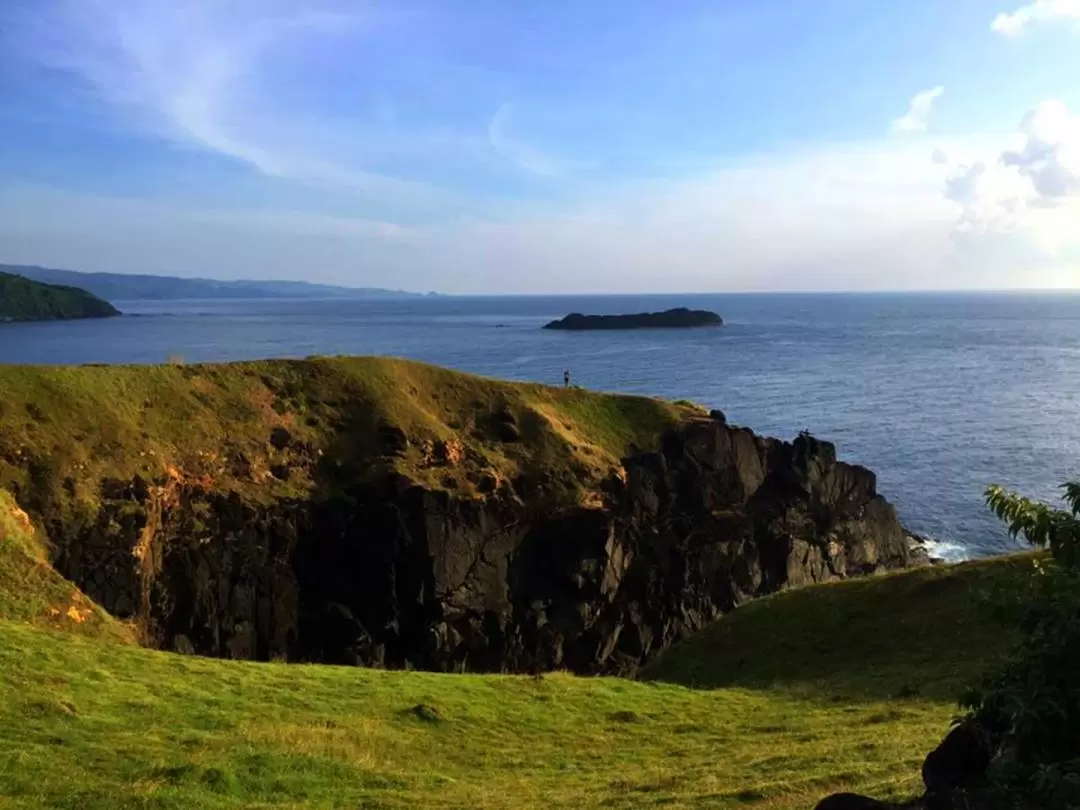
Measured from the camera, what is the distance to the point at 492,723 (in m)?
23.8

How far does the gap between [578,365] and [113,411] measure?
344 feet

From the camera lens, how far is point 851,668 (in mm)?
30562

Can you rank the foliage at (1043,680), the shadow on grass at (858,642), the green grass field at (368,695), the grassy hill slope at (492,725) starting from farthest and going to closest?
the shadow on grass at (858,642) < the green grass field at (368,695) < the grassy hill slope at (492,725) < the foliage at (1043,680)

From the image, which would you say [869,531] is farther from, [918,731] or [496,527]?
[918,731]

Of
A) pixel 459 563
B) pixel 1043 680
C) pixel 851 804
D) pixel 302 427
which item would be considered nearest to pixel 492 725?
pixel 851 804

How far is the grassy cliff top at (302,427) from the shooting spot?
42125 millimetres

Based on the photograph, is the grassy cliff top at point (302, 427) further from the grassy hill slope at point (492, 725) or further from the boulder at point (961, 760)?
the boulder at point (961, 760)

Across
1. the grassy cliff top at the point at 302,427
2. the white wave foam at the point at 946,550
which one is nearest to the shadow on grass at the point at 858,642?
the grassy cliff top at the point at 302,427

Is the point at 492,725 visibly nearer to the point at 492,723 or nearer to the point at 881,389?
the point at 492,723

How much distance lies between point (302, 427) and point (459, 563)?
12.8 metres

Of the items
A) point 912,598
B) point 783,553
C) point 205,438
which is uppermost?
point 205,438

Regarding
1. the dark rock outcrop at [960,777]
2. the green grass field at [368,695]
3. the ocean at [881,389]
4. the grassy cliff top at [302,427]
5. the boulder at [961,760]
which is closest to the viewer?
the dark rock outcrop at [960,777]

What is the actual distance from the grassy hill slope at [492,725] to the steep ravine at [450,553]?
11212 mm

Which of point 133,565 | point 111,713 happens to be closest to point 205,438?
point 133,565
